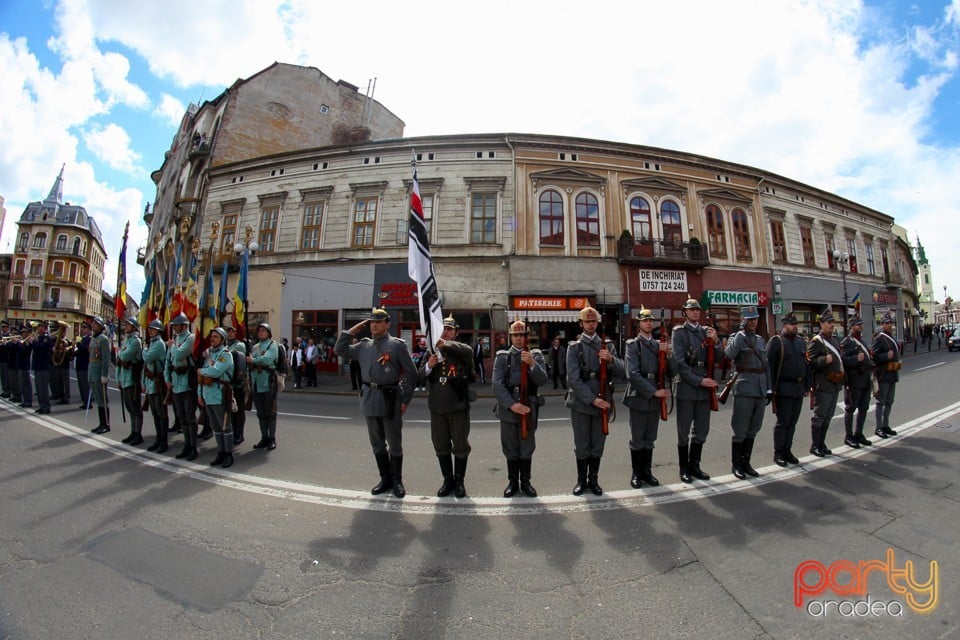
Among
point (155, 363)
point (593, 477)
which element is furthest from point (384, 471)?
point (155, 363)

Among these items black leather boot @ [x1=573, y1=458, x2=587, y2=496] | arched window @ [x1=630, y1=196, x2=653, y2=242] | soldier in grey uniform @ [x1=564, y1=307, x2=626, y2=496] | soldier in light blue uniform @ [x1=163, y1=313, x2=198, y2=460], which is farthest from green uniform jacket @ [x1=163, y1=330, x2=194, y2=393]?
arched window @ [x1=630, y1=196, x2=653, y2=242]

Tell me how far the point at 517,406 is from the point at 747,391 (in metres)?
2.95

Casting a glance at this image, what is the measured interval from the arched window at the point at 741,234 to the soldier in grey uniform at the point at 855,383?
18.1m

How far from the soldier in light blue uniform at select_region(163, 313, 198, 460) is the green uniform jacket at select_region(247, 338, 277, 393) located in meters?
1.02

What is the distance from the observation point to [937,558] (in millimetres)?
2852

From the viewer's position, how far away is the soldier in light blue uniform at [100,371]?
723 centimetres

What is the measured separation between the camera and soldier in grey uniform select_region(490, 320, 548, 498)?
4234 millimetres

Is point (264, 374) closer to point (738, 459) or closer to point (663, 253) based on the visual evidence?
point (738, 459)

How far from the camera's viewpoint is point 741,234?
22656 mm

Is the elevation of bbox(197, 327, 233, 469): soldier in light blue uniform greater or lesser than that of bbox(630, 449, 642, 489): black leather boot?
greater

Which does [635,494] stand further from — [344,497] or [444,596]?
[344,497]

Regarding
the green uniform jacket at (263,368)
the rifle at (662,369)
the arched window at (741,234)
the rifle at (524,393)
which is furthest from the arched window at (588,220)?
the rifle at (524,393)

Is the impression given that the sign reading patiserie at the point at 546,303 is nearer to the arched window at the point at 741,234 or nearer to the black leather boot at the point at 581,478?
the arched window at the point at 741,234

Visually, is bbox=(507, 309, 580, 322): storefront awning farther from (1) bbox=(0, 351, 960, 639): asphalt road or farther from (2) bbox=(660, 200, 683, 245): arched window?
(1) bbox=(0, 351, 960, 639): asphalt road
